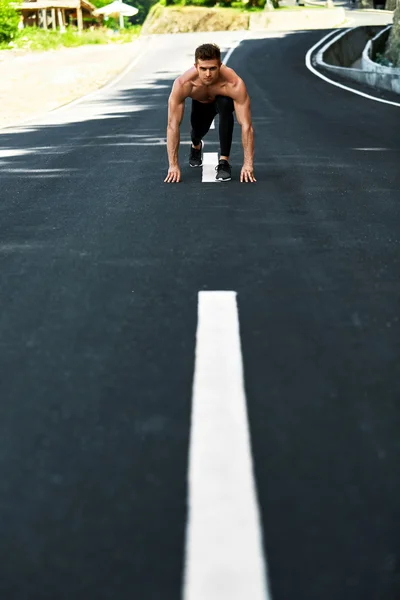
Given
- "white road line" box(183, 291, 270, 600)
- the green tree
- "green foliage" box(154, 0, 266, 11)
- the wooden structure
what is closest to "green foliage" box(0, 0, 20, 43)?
"green foliage" box(154, 0, 266, 11)

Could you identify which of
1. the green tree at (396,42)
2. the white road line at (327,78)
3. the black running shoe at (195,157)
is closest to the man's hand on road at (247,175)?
the black running shoe at (195,157)

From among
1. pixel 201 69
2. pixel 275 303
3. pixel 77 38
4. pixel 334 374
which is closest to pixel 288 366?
pixel 334 374

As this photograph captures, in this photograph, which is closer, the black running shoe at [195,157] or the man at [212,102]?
the man at [212,102]

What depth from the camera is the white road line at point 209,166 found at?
30.1 ft

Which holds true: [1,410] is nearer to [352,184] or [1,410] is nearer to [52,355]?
[52,355]

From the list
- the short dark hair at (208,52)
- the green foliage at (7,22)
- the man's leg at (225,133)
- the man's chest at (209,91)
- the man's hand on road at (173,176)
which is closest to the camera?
the short dark hair at (208,52)

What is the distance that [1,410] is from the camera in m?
3.39

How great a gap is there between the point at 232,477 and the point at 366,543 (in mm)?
504

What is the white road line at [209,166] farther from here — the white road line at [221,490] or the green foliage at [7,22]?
the green foliage at [7,22]

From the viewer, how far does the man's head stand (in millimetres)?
8016

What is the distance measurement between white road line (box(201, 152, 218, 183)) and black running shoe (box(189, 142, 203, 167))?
8cm

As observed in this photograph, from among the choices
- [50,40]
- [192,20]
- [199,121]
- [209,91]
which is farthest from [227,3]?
[209,91]

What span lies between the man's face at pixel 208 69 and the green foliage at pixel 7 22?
3978 centimetres

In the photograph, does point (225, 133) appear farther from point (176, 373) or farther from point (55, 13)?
point (55, 13)
